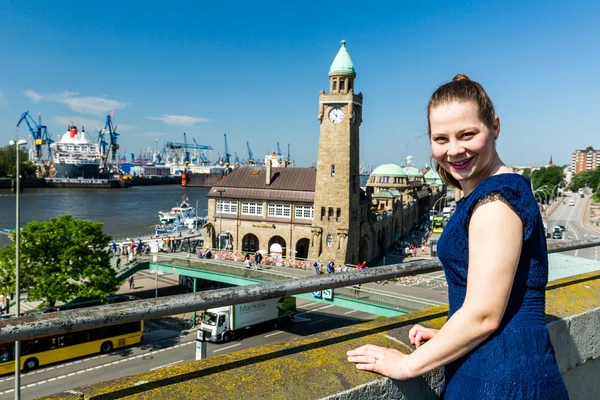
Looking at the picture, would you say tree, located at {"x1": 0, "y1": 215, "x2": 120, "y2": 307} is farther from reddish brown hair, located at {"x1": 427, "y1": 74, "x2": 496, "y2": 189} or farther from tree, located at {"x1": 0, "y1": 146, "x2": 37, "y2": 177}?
tree, located at {"x1": 0, "y1": 146, "x2": 37, "y2": 177}

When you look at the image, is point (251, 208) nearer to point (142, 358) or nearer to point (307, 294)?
point (307, 294)

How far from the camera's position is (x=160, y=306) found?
85.5 inches

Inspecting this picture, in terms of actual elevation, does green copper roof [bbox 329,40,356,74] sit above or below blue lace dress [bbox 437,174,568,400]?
above

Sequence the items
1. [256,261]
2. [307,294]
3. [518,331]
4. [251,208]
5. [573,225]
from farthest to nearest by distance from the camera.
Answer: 1. [573,225]
2. [251,208]
3. [256,261]
4. [307,294]
5. [518,331]

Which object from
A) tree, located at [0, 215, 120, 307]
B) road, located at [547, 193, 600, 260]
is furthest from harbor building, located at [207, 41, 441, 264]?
road, located at [547, 193, 600, 260]

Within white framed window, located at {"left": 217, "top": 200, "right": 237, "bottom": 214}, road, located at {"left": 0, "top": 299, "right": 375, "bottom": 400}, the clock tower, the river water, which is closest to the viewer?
road, located at {"left": 0, "top": 299, "right": 375, "bottom": 400}

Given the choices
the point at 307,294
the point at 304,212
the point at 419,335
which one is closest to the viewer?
the point at 419,335

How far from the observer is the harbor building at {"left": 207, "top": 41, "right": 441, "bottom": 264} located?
43594 millimetres

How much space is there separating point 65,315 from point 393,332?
179 centimetres

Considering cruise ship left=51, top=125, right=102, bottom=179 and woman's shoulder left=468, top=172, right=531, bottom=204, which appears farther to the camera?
cruise ship left=51, top=125, right=102, bottom=179

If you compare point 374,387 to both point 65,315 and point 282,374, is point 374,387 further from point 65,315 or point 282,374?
point 65,315

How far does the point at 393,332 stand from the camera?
2867mm

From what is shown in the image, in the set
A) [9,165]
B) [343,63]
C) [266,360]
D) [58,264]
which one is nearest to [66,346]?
[58,264]

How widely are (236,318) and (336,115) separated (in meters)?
23.2
